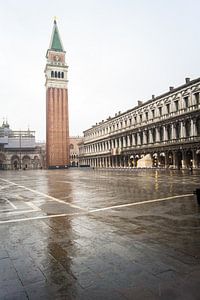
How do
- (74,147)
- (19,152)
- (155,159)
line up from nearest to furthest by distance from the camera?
1. (155,159)
2. (19,152)
3. (74,147)

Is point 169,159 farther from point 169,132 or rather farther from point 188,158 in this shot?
point 188,158

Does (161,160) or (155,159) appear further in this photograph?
(155,159)

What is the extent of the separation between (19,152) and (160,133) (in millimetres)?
68685

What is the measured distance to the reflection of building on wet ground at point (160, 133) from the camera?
42219 mm

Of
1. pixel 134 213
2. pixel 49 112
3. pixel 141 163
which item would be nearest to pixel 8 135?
pixel 49 112

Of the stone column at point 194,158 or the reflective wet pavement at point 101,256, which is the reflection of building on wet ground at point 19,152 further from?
the reflective wet pavement at point 101,256

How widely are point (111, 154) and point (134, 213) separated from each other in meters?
64.2

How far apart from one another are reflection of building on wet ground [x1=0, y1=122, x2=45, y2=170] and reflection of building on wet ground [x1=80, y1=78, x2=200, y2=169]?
3897 cm

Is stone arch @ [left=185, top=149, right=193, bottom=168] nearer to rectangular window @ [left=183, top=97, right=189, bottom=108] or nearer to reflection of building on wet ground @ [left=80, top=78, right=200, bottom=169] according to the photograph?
reflection of building on wet ground @ [left=80, top=78, right=200, bottom=169]

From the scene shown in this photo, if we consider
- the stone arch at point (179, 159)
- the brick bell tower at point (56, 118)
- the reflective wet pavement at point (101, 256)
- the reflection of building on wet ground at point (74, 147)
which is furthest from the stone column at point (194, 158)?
the reflection of building on wet ground at point (74, 147)

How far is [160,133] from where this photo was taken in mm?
51250

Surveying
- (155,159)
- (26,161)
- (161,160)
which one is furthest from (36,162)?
(161,160)

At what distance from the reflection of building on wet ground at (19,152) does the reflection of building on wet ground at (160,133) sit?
38965 mm

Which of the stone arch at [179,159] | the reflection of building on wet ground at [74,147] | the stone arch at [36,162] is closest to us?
the stone arch at [179,159]
